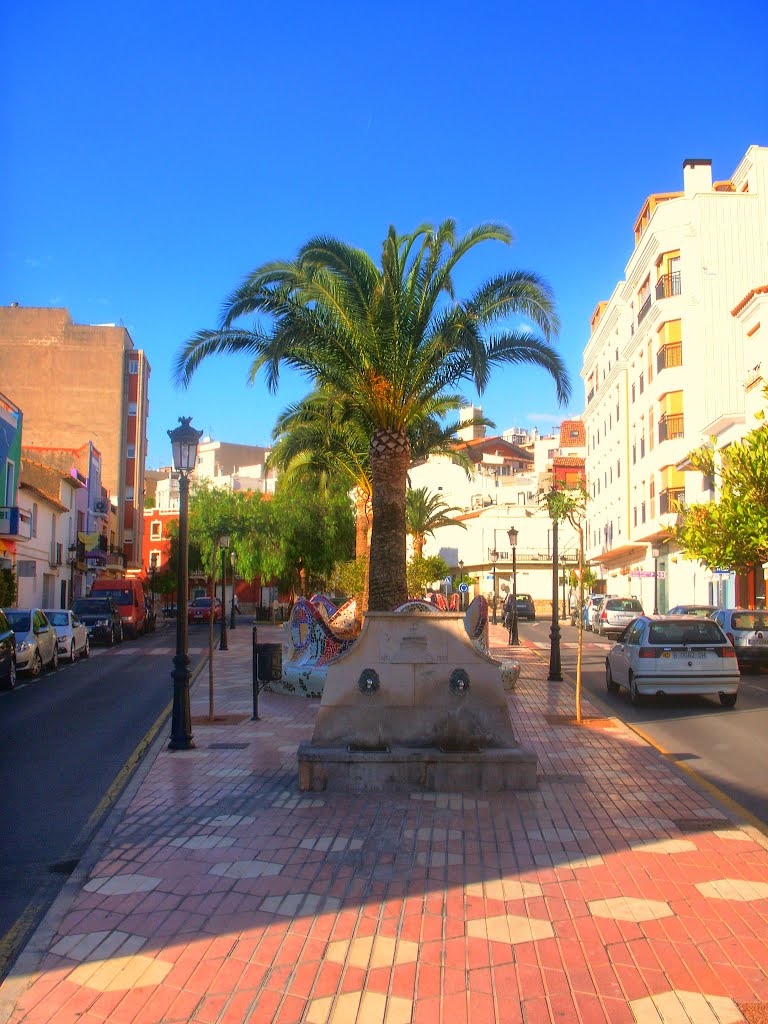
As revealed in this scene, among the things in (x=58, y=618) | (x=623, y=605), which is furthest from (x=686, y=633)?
(x=623, y=605)

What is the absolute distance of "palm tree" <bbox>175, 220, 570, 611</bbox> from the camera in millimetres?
15812

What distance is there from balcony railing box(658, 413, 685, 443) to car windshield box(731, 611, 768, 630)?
66.6ft

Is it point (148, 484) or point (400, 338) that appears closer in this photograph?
point (400, 338)

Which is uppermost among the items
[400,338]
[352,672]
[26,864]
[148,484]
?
[148,484]

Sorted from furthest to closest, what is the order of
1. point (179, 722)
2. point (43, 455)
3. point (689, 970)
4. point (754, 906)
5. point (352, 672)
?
point (43, 455) < point (179, 722) < point (352, 672) < point (754, 906) < point (689, 970)

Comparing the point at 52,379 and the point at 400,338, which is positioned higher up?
the point at 52,379

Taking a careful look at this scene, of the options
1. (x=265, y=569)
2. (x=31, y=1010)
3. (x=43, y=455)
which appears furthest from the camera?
(x=43, y=455)

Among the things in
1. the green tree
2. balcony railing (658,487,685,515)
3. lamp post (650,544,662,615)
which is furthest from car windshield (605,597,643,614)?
the green tree

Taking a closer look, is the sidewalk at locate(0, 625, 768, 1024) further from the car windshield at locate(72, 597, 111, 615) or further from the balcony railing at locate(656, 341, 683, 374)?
the balcony railing at locate(656, 341, 683, 374)

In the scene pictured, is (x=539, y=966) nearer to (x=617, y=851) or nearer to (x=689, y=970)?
(x=689, y=970)

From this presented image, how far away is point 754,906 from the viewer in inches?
208

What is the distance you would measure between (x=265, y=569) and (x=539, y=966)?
129 feet

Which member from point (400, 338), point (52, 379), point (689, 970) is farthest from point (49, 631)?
point (52, 379)

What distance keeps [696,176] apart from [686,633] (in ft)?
105
